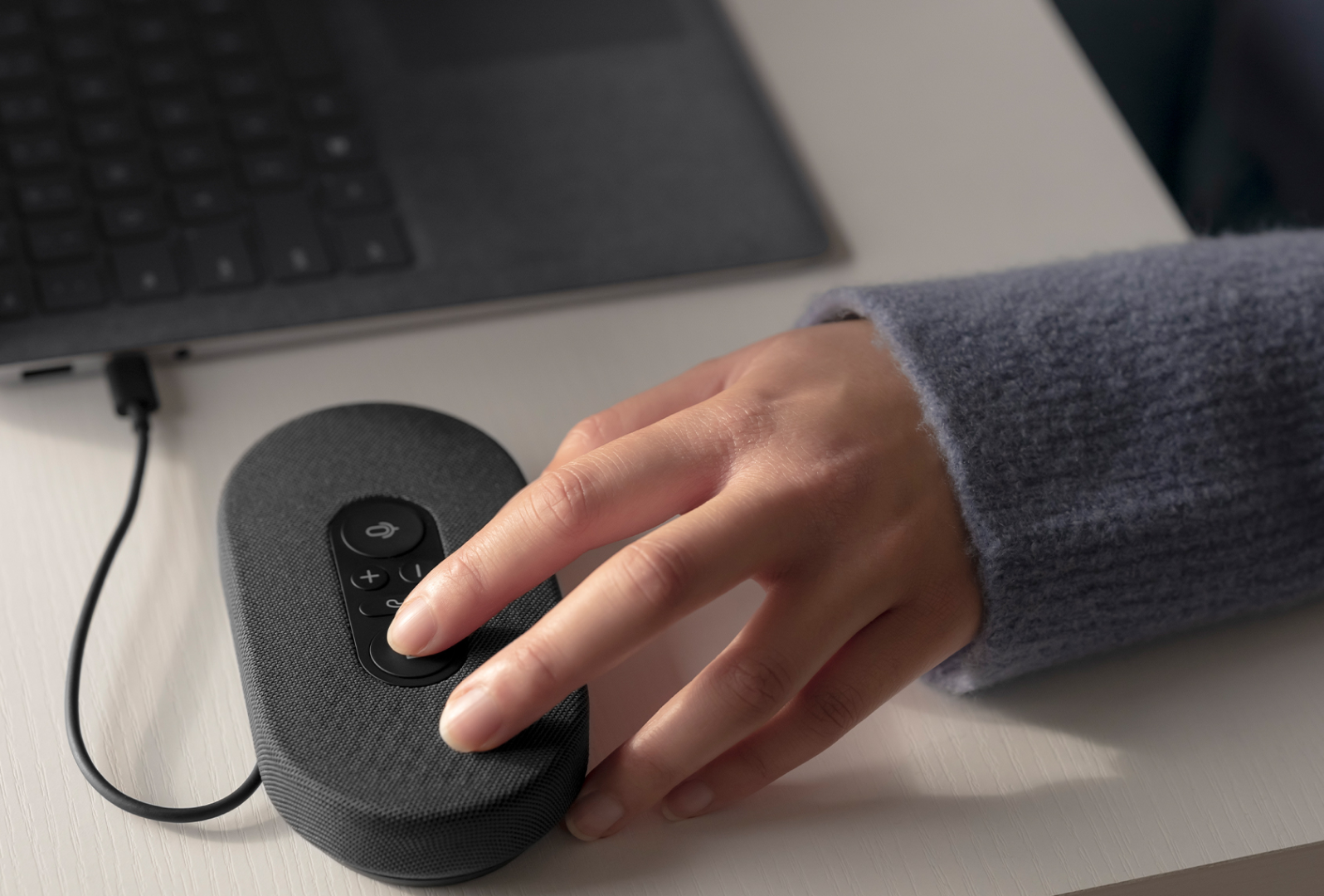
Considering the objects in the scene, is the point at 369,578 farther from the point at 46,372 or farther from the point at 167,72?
the point at 167,72

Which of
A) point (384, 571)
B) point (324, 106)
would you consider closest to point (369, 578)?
point (384, 571)

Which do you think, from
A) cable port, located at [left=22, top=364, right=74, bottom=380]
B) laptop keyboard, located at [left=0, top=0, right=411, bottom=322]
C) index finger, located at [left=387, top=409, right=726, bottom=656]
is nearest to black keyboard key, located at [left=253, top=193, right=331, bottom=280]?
laptop keyboard, located at [left=0, top=0, right=411, bottom=322]

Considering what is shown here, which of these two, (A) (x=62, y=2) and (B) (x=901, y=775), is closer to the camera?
(B) (x=901, y=775)

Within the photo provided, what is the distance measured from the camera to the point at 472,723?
34 cm

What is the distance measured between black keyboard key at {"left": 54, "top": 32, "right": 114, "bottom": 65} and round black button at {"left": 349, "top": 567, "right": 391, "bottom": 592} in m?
0.37

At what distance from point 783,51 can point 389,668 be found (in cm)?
51

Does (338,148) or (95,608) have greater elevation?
(338,148)

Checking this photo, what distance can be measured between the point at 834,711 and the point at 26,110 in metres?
0.51

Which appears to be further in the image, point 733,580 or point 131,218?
point 131,218

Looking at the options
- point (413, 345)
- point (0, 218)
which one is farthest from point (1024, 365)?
point (0, 218)

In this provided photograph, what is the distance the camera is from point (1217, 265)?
0.48 metres

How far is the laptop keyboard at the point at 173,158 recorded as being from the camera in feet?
1.64

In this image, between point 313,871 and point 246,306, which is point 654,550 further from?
point 246,306

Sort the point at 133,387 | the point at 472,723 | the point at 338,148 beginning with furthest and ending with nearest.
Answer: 1. the point at 338,148
2. the point at 133,387
3. the point at 472,723
